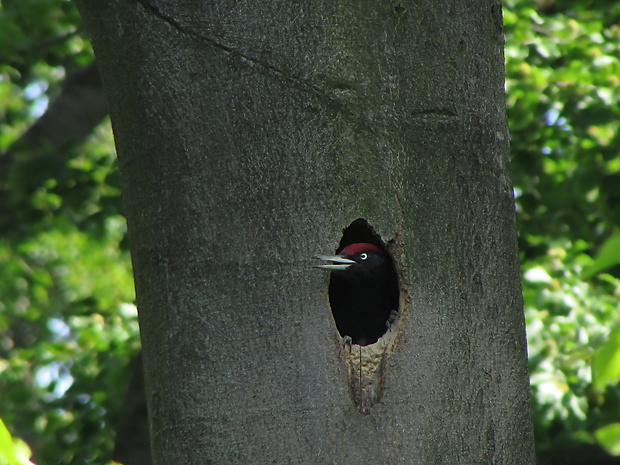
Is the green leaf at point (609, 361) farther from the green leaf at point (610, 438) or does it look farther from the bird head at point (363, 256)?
the bird head at point (363, 256)

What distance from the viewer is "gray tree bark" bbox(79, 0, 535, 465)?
1779 mm

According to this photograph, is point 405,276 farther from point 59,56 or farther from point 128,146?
point 59,56

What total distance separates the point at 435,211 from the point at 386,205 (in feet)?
0.42

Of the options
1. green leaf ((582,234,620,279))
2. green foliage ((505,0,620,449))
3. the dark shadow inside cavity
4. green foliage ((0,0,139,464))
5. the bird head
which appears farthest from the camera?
green foliage ((0,0,139,464))

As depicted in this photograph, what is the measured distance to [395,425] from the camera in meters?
1.78

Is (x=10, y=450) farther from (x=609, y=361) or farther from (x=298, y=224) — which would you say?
(x=298, y=224)

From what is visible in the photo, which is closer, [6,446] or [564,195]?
[6,446]

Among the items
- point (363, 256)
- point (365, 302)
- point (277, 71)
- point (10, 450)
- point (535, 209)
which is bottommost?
point (10, 450)

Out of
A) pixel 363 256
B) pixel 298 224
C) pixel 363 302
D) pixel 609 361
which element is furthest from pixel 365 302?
pixel 609 361

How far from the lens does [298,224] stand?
1.83m

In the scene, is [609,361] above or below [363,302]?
below

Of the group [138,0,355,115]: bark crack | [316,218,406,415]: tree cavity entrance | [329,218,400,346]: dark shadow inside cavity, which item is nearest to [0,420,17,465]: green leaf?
[316,218,406,415]: tree cavity entrance

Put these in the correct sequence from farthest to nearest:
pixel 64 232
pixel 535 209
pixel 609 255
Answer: pixel 64 232
pixel 535 209
pixel 609 255

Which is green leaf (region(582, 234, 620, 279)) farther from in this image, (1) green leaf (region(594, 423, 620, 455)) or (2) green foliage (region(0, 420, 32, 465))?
(2) green foliage (region(0, 420, 32, 465))
